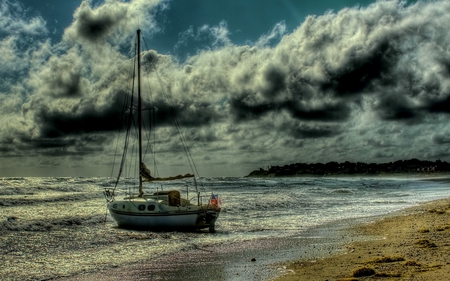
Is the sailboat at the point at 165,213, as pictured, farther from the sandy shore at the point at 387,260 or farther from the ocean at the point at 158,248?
the sandy shore at the point at 387,260

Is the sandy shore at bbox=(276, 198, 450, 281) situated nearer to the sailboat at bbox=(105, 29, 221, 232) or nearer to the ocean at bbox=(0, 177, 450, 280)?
the ocean at bbox=(0, 177, 450, 280)

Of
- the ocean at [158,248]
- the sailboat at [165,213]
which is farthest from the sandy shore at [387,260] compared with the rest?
the sailboat at [165,213]

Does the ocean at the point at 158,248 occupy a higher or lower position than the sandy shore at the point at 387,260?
lower

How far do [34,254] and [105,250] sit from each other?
8.58 feet

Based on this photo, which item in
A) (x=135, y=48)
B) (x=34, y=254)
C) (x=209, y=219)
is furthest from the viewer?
(x=135, y=48)

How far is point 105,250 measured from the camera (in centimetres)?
1731

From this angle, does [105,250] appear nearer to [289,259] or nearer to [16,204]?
[289,259]

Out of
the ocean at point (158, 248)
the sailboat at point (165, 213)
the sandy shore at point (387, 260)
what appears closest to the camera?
the sandy shore at point (387, 260)

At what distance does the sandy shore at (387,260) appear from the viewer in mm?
10148

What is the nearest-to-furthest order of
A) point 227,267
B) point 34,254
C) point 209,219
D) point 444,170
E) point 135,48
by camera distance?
point 227,267
point 34,254
point 209,219
point 135,48
point 444,170

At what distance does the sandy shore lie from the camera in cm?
1015

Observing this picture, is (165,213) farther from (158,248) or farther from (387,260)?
(387,260)

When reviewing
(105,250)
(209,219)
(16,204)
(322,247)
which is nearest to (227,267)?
(322,247)

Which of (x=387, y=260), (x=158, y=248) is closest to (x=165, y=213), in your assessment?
(x=158, y=248)
